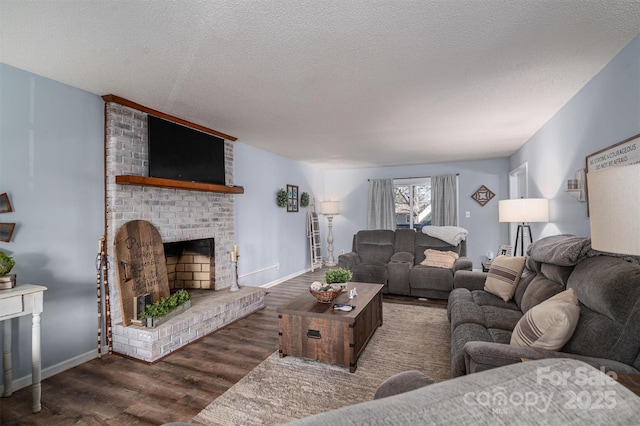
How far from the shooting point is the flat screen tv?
327 cm

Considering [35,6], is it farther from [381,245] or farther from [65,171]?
[381,245]

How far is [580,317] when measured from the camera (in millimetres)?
1686

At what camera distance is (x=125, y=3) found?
1624 mm

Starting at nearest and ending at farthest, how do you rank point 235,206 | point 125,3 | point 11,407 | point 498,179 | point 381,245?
point 125,3, point 11,407, point 235,206, point 381,245, point 498,179

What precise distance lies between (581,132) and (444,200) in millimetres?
3938

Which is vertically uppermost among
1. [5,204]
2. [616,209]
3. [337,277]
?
[5,204]

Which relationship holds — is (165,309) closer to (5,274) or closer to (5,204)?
(5,274)

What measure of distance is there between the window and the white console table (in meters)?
6.41

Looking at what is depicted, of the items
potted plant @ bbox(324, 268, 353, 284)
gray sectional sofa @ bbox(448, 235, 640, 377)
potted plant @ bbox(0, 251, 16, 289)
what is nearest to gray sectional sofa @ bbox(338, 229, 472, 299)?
gray sectional sofa @ bbox(448, 235, 640, 377)

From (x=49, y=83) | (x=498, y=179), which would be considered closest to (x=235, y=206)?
(x=49, y=83)

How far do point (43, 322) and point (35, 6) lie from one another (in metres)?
2.24

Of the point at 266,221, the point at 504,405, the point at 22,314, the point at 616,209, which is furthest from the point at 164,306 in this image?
the point at 616,209

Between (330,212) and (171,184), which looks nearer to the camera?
(171,184)

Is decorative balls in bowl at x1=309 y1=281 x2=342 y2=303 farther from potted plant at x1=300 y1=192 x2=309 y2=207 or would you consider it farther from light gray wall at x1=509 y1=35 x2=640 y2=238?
potted plant at x1=300 y1=192 x2=309 y2=207
